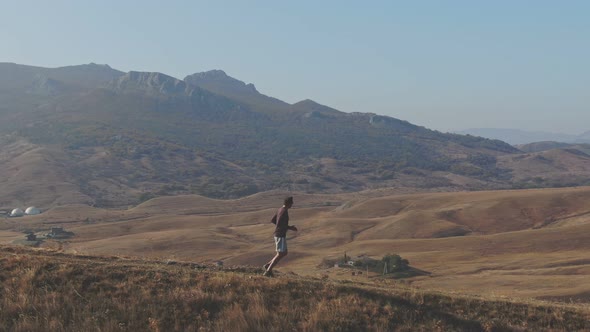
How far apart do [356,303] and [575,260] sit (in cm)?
5560

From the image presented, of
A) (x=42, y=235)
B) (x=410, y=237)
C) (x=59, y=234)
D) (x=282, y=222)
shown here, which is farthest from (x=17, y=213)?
(x=282, y=222)

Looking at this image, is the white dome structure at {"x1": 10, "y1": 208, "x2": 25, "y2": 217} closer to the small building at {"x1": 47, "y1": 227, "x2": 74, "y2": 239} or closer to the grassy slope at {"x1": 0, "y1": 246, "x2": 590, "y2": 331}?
the small building at {"x1": 47, "y1": 227, "x2": 74, "y2": 239}

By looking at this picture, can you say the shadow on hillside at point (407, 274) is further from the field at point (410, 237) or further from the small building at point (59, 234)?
the small building at point (59, 234)

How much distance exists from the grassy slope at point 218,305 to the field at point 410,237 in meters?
23.3

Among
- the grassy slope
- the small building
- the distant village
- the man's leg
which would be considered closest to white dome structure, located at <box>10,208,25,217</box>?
the distant village

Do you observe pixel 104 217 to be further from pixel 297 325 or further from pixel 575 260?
pixel 297 325

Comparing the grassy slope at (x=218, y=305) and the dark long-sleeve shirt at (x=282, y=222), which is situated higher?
the dark long-sleeve shirt at (x=282, y=222)

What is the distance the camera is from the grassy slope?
1387cm

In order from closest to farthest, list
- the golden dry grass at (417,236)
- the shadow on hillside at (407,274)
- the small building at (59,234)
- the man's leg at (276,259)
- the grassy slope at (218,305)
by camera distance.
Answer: the grassy slope at (218,305) < the man's leg at (276,259) < the golden dry grass at (417,236) < the shadow on hillside at (407,274) < the small building at (59,234)

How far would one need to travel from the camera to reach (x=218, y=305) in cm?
1488

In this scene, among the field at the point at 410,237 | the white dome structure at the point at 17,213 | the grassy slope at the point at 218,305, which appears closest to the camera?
the grassy slope at the point at 218,305

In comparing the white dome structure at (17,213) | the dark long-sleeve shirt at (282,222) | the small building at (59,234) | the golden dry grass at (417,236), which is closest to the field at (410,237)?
the golden dry grass at (417,236)

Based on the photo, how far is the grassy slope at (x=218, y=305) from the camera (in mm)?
13867

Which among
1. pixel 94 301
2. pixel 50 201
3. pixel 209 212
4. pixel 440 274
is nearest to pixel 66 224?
pixel 209 212
